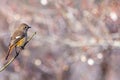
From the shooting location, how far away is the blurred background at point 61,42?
5.54 metres

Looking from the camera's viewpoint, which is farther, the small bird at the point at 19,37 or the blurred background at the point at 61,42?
the blurred background at the point at 61,42

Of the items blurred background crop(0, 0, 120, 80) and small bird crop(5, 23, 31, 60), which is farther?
blurred background crop(0, 0, 120, 80)

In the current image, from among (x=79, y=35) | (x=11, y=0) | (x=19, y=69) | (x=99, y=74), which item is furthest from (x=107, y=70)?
(x=11, y=0)

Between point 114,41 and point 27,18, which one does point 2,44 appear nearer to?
point 27,18

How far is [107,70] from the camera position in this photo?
20.3 feet

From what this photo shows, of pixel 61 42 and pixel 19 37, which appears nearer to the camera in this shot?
pixel 19 37

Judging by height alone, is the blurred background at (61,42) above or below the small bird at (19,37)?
above

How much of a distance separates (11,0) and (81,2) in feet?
3.97

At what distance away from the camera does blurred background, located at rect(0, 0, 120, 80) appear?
554 centimetres

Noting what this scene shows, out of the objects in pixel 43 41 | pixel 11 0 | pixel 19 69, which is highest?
pixel 11 0

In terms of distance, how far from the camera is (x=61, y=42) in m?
6.23

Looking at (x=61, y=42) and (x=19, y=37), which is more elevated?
(x=61, y=42)

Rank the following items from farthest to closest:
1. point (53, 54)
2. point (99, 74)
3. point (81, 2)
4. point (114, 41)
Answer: point (53, 54) → point (99, 74) → point (81, 2) → point (114, 41)

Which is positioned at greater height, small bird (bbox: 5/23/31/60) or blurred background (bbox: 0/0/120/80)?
blurred background (bbox: 0/0/120/80)
